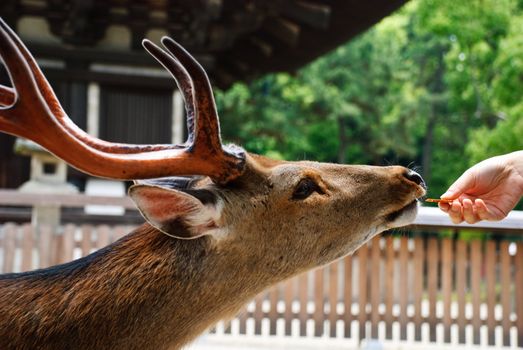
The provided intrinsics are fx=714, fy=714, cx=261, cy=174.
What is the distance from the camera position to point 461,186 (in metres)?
2.89

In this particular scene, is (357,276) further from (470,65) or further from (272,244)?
(470,65)

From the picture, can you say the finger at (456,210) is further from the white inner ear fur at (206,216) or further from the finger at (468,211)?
the white inner ear fur at (206,216)

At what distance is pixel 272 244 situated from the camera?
2490 mm

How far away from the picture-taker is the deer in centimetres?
220

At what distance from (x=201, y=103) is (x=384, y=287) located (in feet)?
20.1

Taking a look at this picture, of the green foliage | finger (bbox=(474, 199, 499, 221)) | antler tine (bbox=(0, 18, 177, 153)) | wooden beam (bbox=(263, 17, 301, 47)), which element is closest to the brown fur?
antler tine (bbox=(0, 18, 177, 153))

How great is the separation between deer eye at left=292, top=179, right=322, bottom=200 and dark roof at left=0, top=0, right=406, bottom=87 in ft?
21.3

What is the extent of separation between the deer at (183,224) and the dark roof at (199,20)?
21.3 feet

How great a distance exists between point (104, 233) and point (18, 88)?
6.03 meters

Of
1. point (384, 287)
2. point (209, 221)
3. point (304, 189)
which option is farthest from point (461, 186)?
point (384, 287)

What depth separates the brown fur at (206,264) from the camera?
2227 mm

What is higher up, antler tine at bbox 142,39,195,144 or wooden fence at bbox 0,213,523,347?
antler tine at bbox 142,39,195,144

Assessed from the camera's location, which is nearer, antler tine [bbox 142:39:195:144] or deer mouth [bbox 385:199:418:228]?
antler tine [bbox 142:39:195:144]

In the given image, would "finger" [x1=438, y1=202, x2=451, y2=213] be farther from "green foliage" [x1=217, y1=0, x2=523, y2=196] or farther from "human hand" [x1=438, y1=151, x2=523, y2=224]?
"green foliage" [x1=217, y1=0, x2=523, y2=196]
